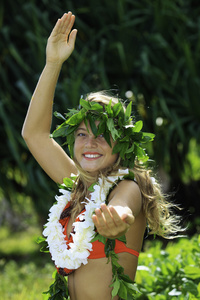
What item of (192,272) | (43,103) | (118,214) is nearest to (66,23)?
(43,103)

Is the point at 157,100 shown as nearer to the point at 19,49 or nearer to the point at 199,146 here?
the point at 199,146

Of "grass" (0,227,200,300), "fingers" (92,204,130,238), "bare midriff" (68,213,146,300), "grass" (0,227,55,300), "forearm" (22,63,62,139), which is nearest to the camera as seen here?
"fingers" (92,204,130,238)

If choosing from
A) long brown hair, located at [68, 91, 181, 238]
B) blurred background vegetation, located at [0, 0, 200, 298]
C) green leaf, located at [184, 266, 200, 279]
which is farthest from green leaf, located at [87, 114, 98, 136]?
blurred background vegetation, located at [0, 0, 200, 298]

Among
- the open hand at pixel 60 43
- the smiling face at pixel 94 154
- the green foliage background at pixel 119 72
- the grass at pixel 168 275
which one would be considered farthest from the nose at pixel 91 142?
the green foliage background at pixel 119 72

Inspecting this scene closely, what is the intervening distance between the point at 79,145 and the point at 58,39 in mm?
541

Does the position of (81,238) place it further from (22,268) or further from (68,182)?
(22,268)

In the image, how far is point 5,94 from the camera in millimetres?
5777

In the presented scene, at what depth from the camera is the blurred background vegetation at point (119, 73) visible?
536 cm

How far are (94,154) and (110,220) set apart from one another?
575 mm

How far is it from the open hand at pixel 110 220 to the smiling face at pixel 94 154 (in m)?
0.52

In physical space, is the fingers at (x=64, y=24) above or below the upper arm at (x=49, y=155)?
above

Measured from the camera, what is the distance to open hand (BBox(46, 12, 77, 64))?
7.65 feet

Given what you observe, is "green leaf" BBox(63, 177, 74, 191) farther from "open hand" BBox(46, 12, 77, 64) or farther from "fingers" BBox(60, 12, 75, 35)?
"fingers" BBox(60, 12, 75, 35)

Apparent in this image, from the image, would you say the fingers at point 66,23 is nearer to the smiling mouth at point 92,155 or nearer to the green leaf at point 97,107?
the green leaf at point 97,107
